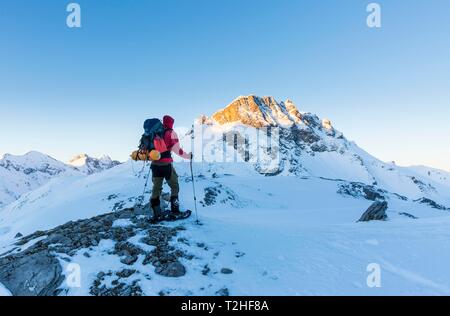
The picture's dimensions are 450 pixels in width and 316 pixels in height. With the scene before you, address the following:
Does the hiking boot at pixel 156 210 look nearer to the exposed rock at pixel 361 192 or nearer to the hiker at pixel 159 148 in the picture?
the hiker at pixel 159 148

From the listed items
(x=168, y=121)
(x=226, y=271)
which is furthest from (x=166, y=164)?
(x=226, y=271)

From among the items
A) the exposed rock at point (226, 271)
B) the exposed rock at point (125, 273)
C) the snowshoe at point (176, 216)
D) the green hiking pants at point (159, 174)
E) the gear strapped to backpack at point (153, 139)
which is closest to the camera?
the exposed rock at point (125, 273)

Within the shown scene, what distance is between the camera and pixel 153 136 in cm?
1152

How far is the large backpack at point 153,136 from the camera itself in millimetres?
11500

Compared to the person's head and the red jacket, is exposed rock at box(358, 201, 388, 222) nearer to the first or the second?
the red jacket

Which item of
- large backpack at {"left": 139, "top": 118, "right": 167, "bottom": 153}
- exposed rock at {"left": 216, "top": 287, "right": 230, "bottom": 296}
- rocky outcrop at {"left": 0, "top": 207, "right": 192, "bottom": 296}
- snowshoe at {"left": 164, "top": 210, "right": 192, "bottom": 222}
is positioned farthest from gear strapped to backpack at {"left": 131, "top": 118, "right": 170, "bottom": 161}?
exposed rock at {"left": 216, "top": 287, "right": 230, "bottom": 296}

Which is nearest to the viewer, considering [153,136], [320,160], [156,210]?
[153,136]

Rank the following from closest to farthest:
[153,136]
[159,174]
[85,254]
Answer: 1. [85,254]
2. [153,136]
3. [159,174]

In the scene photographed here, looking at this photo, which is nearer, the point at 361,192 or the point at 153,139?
the point at 153,139

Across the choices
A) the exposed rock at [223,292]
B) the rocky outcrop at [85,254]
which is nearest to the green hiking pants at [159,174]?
the rocky outcrop at [85,254]

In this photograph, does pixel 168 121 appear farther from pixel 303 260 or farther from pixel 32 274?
pixel 303 260

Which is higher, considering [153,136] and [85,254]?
[153,136]

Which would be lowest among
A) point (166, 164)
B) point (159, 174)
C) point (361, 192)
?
point (361, 192)

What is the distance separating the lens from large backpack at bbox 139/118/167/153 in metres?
11.5
